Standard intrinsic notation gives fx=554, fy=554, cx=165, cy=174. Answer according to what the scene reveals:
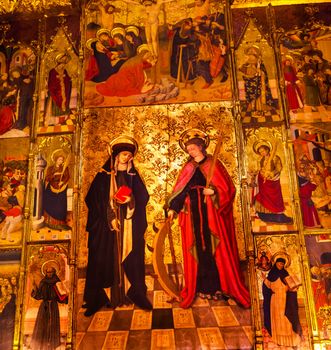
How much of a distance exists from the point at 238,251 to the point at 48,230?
3.05 metres

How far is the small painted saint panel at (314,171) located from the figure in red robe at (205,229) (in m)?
1.18

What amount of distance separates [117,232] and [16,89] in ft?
11.2

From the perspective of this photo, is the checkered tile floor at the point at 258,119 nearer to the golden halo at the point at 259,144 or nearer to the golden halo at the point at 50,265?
the golden halo at the point at 259,144

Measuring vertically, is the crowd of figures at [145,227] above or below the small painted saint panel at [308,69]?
below

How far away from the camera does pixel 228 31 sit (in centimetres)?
1037

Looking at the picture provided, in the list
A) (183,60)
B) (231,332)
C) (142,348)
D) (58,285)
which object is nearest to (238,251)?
(231,332)

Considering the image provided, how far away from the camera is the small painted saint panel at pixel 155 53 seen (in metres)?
9.89

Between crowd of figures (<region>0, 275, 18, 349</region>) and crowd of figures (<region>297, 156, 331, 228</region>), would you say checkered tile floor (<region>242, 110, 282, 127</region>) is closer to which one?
crowd of figures (<region>297, 156, 331, 228</region>)

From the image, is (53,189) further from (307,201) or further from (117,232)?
(307,201)

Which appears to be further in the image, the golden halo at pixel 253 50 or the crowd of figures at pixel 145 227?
the golden halo at pixel 253 50

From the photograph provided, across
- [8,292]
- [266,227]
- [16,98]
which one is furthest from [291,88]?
[8,292]

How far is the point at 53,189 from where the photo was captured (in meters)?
9.21

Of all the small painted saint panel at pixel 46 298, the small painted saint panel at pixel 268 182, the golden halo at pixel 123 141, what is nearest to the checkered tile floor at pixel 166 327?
the small painted saint panel at pixel 46 298

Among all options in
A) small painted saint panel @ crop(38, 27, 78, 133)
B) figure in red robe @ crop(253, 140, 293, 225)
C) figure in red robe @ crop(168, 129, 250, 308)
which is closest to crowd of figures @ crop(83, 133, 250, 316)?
figure in red robe @ crop(168, 129, 250, 308)
